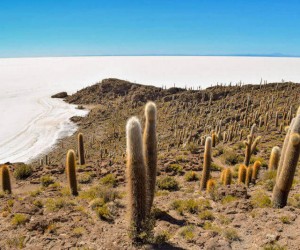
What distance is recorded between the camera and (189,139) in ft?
82.7

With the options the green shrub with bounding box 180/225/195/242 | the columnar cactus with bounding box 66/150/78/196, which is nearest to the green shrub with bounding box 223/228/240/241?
the green shrub with bounding box 180/225/195/242

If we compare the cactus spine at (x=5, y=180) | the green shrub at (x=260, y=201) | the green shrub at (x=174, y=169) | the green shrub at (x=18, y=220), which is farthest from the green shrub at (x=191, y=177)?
the cactus spine at (x=5, y=180)

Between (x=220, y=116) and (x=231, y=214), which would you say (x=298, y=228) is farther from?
(x=220, y=116)

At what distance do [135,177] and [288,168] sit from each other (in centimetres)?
434

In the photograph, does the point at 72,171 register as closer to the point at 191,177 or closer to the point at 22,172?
the point at 191,177

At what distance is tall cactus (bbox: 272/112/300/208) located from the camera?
323 inches

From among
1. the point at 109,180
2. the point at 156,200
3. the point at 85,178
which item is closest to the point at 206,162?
the point at 156,200

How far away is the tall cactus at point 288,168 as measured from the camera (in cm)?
820

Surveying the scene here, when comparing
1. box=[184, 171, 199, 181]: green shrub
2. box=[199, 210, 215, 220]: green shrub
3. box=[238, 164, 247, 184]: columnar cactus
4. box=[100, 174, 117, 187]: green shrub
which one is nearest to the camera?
box=[199, 210, 215, 220]: green shrub

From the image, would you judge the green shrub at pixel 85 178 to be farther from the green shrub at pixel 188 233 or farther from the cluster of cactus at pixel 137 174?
the green shrub at pixel 188 233

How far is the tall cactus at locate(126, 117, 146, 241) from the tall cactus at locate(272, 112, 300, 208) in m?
4.09

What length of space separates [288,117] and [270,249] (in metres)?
19.2

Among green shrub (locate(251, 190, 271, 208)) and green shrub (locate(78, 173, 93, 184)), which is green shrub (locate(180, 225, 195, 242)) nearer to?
green shrub (locate(251, 190, 271, 208))

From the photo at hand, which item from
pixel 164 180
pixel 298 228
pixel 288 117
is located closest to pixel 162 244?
pixel 298 228
